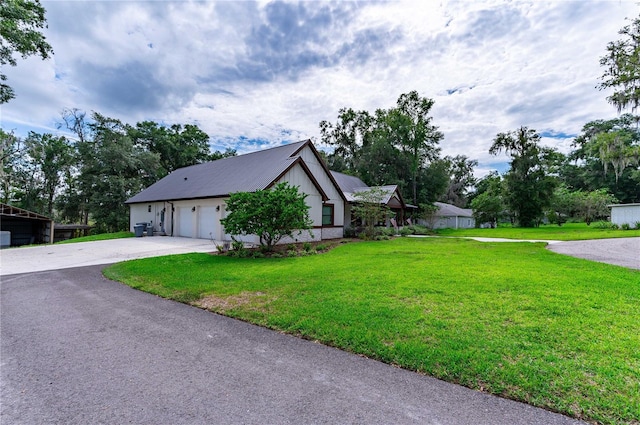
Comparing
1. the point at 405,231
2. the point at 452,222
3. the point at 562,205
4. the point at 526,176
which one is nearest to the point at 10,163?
the point at 405,231

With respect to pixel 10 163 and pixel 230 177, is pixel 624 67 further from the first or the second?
pixel 10 163

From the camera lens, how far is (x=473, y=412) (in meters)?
2.35

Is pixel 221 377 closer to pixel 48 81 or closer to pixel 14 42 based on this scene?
pixel 14 42

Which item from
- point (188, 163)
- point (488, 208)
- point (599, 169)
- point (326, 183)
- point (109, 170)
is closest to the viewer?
point (326, 183)

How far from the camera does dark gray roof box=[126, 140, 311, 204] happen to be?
15.5 metres

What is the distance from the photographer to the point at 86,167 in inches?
1111

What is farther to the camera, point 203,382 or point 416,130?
point 416,130

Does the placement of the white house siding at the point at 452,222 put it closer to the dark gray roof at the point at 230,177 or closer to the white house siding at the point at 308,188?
the white house siding at the point at 308,188

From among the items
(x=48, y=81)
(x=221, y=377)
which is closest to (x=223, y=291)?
(x=221, y=377)

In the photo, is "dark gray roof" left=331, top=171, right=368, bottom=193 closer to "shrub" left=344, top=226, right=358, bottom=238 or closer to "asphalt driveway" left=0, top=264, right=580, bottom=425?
"shrub" left=344, top=226, right=358, bottom=238

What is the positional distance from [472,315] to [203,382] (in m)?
3.87

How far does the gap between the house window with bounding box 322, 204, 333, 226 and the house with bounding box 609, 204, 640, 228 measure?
2435cm

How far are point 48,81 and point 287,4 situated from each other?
1362 centimetres

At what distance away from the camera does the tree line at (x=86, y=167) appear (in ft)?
88.9
